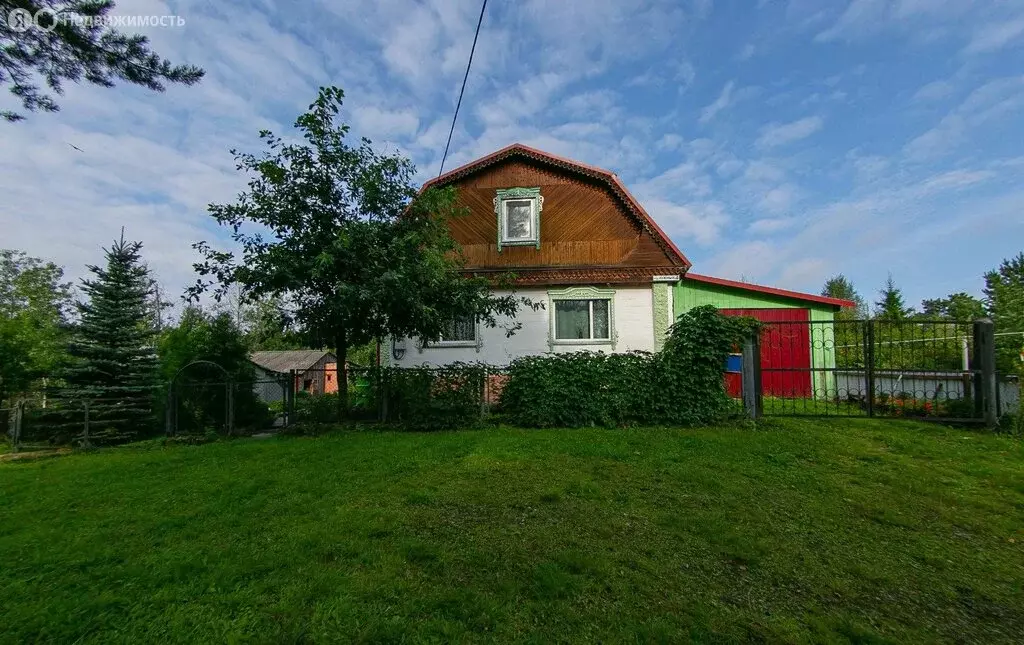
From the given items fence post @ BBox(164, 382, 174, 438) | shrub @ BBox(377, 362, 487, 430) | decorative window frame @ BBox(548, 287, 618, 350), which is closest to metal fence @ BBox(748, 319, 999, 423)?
decorative window frame @ BBox(548, 287, 618, 350)

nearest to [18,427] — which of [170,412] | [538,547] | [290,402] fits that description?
[170,412]

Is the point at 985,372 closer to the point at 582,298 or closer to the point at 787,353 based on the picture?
the point at 787,353

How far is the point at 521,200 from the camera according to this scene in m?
13.6

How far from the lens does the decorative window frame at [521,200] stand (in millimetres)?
13367

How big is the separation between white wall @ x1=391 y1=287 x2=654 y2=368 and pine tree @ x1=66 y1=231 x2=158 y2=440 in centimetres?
627

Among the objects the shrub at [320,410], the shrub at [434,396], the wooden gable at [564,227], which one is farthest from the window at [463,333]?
the shrub at [320,410]

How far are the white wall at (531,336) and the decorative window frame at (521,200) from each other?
1.50 metres

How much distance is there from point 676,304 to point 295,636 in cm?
1284

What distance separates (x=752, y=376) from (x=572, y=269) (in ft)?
20.1

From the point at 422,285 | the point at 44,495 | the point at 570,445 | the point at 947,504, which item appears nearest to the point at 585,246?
the point at 422,285

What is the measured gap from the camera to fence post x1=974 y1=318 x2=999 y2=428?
7.10m

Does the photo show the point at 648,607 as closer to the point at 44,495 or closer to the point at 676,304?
the point at 44,495

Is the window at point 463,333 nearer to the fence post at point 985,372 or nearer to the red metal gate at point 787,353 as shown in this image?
the red metal gate at point 787,353

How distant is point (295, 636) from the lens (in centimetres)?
247
